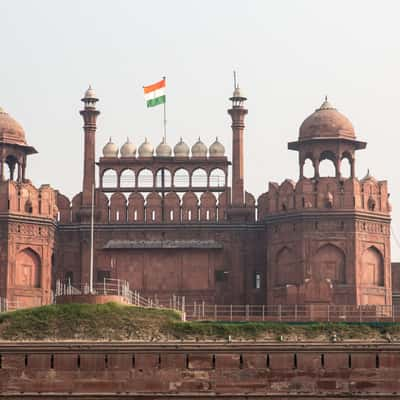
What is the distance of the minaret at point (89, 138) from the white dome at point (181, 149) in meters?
3.92

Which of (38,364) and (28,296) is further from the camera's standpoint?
(28,296)

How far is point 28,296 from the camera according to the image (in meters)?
65.1

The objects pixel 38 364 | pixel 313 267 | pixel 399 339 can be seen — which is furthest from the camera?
pixel 313 267

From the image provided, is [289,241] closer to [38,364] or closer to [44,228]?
[44,228]

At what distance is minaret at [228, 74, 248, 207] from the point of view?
68125 millimetres

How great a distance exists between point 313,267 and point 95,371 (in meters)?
15.6

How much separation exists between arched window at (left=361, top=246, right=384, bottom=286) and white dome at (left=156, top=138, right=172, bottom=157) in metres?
10.8

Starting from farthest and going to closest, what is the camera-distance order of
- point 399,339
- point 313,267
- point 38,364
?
point 313,267 → point 399,339 → point 38,364

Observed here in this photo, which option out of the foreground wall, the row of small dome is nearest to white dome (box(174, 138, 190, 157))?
the row of small dome

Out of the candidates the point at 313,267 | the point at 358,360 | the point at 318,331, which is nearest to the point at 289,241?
the point at 313,267

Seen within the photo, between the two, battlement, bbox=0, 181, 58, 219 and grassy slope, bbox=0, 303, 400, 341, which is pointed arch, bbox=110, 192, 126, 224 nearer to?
battlement, bbox=0, 181, 58, 219

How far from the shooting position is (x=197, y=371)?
51938 mm

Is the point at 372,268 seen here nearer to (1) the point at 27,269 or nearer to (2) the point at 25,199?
(1) the point at 27,269

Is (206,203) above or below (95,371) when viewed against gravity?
above
